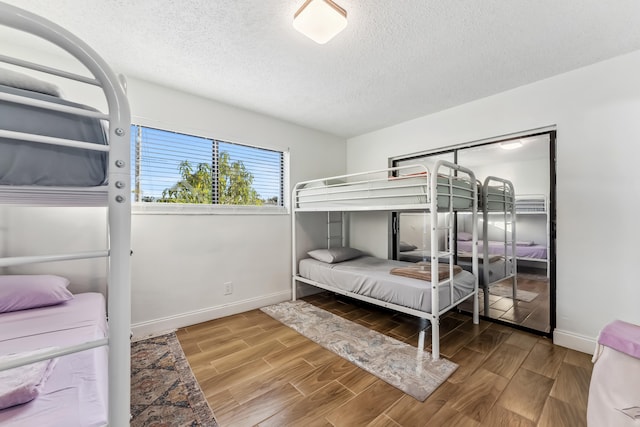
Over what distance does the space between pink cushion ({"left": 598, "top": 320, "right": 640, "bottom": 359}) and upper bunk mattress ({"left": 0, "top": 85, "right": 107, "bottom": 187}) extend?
209 centimetres

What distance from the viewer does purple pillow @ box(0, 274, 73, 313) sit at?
1562 millimetres

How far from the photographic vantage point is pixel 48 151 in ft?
2.27

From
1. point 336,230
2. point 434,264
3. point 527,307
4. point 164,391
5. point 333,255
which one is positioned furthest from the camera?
point 336,230

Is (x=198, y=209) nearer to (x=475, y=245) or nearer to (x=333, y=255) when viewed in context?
(x=333, y=255)

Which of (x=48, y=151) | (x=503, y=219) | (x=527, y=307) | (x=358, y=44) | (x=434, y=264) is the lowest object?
(x=527, y=307)

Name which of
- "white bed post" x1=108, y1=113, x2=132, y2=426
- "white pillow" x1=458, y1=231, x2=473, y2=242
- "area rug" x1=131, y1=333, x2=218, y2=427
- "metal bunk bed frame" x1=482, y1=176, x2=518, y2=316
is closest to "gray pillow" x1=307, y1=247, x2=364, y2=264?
"white pillow" x1=458, y1=231, x2=473, y2=242

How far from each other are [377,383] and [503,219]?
2.22 metres

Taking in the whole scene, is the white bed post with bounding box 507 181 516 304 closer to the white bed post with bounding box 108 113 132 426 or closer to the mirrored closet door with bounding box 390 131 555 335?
the mirrored closet door with bounding box 390 131 555 335

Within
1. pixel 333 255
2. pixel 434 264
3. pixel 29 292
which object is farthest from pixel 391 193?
pixel 29 292

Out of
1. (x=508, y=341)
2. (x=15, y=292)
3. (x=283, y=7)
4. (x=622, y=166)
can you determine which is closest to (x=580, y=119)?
(x=622, y=166)

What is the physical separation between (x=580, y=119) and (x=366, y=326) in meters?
2.61

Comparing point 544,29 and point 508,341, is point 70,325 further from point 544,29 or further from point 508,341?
point 544,29

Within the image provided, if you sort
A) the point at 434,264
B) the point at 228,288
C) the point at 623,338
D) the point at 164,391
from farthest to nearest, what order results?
the point at 228,288
the point at 434,264
the point at 164,391
the point at 623,338

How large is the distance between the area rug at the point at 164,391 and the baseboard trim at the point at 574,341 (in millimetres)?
2723
